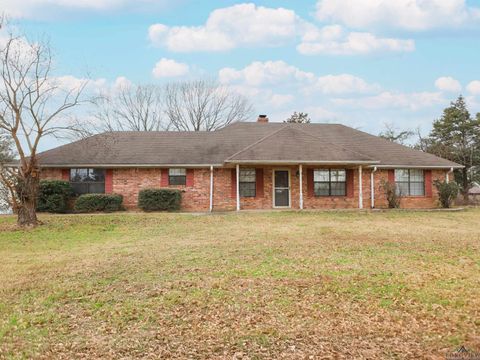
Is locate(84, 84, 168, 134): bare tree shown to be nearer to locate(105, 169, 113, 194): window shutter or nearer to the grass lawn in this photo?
locate(105, 169, 113, 194): window shutter

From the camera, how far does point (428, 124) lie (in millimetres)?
43688

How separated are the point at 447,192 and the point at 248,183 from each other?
32.4ft

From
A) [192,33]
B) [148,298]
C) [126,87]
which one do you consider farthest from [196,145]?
[126,87]

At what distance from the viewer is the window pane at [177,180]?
20953 millimetres

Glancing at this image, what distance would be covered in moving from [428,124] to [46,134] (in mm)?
39082

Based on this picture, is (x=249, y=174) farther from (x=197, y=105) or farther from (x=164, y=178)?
(x=197, y=105)

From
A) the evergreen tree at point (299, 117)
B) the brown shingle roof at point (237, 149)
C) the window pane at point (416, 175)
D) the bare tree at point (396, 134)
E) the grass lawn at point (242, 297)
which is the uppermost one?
the evergreen tree at point (299, 117)

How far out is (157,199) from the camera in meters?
19.9

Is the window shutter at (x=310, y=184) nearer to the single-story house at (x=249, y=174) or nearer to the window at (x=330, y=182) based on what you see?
the single-story house at (x=249, y=174)

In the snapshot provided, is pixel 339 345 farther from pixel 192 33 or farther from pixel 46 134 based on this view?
pixel 192 33

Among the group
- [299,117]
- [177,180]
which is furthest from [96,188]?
[299,117]

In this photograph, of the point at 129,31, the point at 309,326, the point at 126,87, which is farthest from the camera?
the point at 126,87

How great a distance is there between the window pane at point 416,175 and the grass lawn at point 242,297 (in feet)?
36.2

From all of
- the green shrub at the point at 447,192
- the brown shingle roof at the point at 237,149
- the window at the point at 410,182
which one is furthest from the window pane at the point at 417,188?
the brown shingle roof at the point at 237,149
